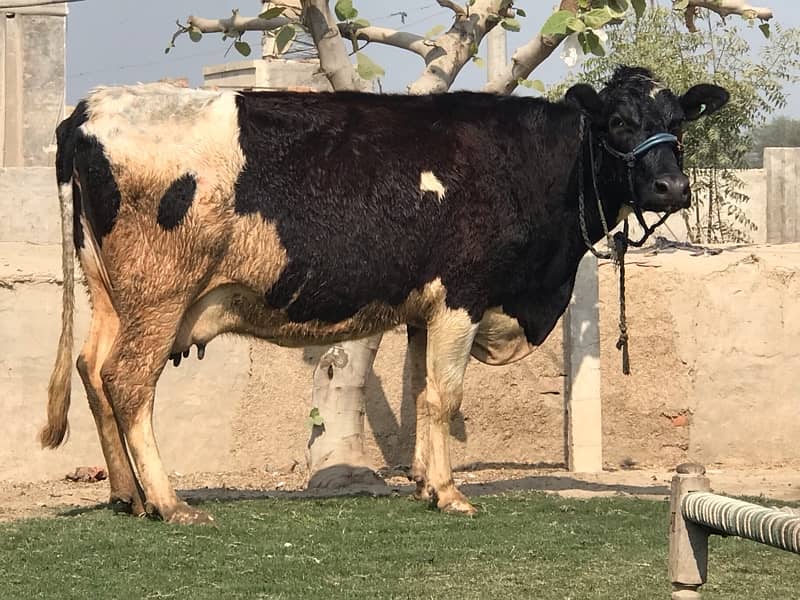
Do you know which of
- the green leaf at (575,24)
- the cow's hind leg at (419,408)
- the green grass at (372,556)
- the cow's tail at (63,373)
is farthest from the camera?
the green leaf at (575,24)

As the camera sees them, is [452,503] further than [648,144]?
No

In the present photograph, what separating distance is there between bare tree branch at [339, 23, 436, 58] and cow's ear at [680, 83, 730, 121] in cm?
216

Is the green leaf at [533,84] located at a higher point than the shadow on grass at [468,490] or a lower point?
higher

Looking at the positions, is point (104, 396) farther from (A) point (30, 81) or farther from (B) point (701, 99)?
(A) point (30, 81)

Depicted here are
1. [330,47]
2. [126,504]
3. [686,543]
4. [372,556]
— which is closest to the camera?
[686,543]

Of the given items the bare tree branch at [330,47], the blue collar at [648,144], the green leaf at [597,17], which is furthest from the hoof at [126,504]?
the green leaf at [597,17]

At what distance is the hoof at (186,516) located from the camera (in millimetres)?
8117

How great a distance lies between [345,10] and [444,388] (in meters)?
2.88

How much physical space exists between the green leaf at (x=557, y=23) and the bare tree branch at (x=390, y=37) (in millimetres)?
1437

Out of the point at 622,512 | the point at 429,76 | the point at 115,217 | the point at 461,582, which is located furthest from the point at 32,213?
the point at 461,582

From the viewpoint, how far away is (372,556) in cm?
735

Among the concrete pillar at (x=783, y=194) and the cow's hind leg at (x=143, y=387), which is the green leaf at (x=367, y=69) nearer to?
the cow's hind leg at (x=143, y=387)

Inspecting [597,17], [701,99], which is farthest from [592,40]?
[701,99]

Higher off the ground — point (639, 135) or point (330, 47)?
point (330, 47)
